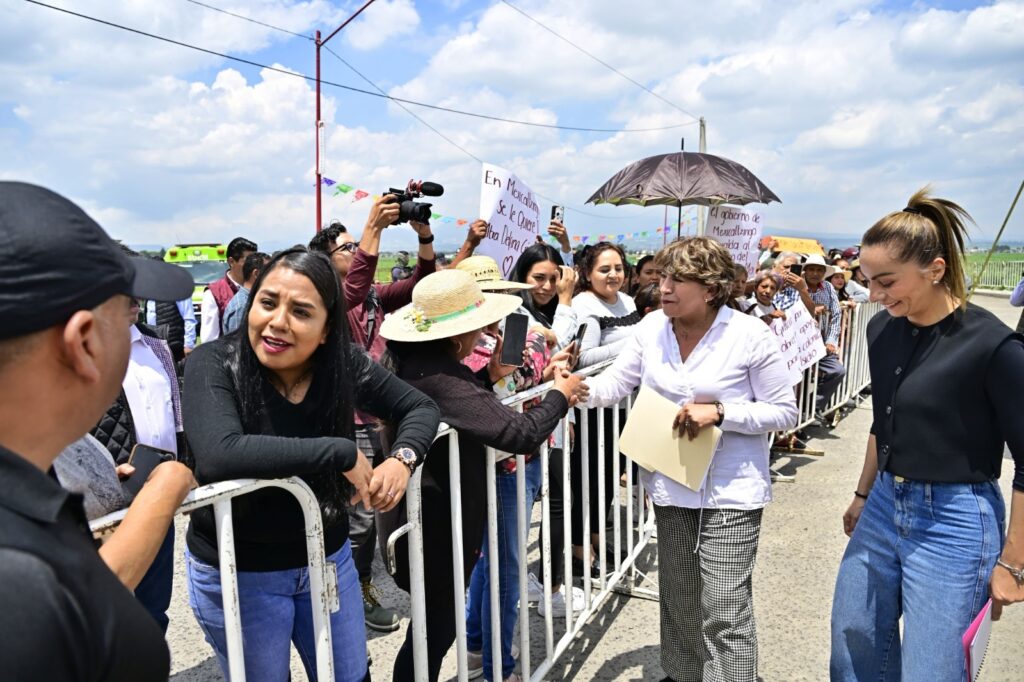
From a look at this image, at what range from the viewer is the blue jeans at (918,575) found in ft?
7.35

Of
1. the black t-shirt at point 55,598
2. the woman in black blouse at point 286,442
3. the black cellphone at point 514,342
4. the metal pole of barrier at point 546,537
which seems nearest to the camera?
the black t-shirt at point 55,598

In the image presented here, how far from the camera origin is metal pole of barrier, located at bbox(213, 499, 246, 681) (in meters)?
1.66

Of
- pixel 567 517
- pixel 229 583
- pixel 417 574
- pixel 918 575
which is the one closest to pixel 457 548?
pixel 417 574

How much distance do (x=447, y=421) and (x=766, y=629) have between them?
97.8 inches

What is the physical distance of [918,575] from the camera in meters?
2.31

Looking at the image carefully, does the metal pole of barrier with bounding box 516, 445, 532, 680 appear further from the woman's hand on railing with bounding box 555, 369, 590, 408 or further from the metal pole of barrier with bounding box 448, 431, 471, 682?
the metal pole of barrier with bounding box 448, 431, 471, 682

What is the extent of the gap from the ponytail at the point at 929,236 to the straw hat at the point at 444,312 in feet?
4.48

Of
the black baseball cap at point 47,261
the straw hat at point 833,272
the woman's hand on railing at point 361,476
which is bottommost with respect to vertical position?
the woman's hand on railing at point 361,476

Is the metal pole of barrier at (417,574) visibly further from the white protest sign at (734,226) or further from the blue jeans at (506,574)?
the white protest sign at (734,226)

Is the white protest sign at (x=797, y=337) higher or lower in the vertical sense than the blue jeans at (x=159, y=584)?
higher

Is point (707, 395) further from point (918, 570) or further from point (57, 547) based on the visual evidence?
point (57, 547)

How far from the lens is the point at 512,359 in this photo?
2.88 meters

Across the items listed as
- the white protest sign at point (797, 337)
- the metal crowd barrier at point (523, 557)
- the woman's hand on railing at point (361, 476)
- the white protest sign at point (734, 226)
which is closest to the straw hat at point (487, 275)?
the metal crowd barrier at point (523, 557)

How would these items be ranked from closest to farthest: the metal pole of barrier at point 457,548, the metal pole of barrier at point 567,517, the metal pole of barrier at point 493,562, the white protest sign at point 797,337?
the metal pole of barrier at point 457,548
the metal pole of barrier at point 493,562
the metal pole of barrier at point 567,517
the white protest sign at point 797,337
